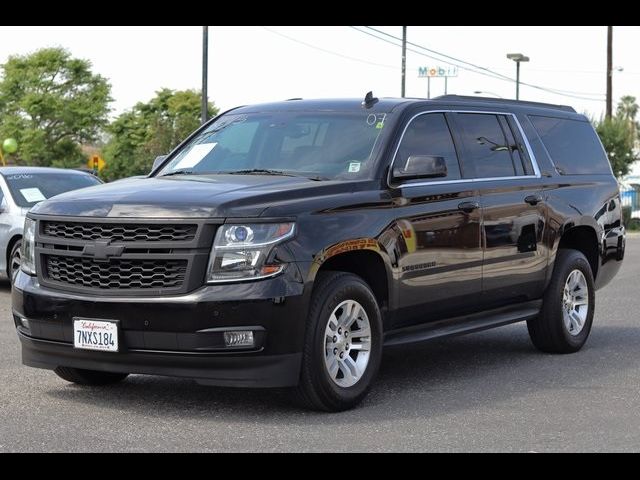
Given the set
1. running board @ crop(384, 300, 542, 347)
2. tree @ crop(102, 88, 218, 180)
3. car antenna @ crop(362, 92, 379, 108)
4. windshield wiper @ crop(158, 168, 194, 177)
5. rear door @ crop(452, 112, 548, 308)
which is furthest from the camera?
tree @ crop(102, 88, 218, 180)

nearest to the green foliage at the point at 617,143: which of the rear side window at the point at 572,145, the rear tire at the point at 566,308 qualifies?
the rear side window at the point at 572,145

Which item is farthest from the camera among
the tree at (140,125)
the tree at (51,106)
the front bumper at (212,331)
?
the tree at (140,125)

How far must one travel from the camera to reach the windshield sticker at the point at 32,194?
13891mm

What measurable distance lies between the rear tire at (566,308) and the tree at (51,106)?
3113 inches

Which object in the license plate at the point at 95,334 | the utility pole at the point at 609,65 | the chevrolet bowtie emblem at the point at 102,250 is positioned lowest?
the license plate at the point at 95,334

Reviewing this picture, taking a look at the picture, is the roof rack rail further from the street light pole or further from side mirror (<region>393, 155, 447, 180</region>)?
the street light pole

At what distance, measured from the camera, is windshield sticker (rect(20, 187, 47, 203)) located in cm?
1389

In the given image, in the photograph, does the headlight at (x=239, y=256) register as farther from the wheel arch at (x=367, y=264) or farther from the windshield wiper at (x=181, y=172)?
the windshield wiper at (x=181, y=172)

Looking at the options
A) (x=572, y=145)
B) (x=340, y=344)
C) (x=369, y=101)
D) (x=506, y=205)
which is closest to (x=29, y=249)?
(x=340, y=344)

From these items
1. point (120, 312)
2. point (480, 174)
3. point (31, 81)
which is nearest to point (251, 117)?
point (480, 174)

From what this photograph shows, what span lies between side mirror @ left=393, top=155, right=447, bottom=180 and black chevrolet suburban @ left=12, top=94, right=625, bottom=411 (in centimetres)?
1

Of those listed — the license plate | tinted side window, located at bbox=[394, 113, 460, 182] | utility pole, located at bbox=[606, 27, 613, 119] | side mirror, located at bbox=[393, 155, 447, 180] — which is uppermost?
utility pole, located at bbox=[606, 27, 613, 119]

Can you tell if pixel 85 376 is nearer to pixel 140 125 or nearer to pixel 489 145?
pixel 489 145

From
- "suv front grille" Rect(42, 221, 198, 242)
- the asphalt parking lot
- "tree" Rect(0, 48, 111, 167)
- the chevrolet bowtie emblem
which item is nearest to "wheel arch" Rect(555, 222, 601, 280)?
the asphalt parking lot
